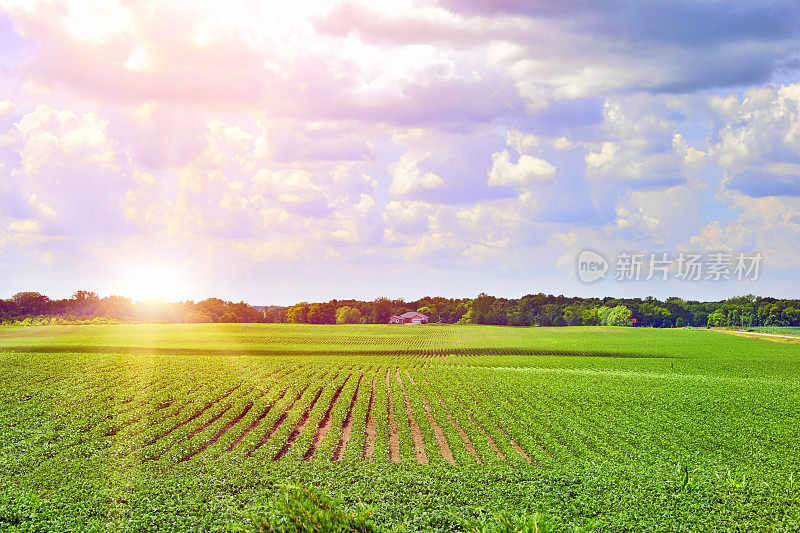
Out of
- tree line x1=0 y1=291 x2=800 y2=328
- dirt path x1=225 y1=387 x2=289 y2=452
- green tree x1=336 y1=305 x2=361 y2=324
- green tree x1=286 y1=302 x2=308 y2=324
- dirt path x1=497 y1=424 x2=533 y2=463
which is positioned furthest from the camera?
green tree x1=336 y1=305 x2=361 y2=324

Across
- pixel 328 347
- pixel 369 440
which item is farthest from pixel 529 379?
pixel 328 347

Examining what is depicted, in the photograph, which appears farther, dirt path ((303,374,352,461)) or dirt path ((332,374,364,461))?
dirt path ((303,374,352,461))

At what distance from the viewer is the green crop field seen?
635 inches

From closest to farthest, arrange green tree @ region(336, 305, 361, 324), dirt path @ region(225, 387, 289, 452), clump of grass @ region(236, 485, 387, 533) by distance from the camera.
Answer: clump of grass @ region(236, 485, 387, 533) → dirt path @ region(225, 387, 289, 452) → green tree @ region(336, 305, 361, 324)

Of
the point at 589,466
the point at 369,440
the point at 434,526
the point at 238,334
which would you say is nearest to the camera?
the point at 434,526

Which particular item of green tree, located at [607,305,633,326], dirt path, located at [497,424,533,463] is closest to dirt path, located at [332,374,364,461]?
dirt path, located at [497,424,533,463]

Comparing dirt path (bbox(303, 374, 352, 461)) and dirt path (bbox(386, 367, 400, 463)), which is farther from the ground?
dirt path (bbox(386, 367, 400, 463))

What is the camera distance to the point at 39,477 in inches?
827

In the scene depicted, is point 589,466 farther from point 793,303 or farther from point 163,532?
point 793,303

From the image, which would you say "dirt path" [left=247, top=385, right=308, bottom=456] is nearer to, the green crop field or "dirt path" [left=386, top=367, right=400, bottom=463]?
the green crop field

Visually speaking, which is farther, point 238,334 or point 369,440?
point 238,334

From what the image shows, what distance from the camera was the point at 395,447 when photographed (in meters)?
26.6

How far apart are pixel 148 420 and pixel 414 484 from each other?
1988 cm

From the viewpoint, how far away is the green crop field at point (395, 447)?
16141 mm
